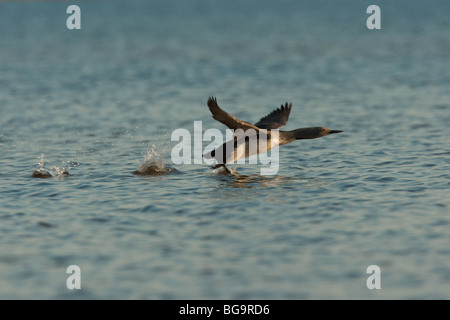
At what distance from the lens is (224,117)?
39.0 ft

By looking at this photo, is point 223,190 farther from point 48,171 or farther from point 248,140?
point 48,171

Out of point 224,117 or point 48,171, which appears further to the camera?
point 48,171

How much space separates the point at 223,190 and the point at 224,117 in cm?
121

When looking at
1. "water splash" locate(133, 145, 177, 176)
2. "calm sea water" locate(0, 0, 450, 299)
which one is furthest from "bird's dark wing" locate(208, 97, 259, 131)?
"water splash" locate(133, 145, 177, 176)

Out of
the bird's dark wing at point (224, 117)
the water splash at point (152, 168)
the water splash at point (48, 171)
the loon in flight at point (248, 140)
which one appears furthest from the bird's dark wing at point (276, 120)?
the water splash at point (48, 171)

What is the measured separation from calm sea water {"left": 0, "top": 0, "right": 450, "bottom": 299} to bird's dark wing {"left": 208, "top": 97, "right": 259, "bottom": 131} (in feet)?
3.34

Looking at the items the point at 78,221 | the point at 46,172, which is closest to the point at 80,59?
the point at 46,172

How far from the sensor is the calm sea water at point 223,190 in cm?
820

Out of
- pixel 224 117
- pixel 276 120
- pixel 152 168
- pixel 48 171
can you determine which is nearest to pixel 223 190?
pixel 224 117

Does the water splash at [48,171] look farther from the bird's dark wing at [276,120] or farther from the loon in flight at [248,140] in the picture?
the bird's dark wing at [276,120]

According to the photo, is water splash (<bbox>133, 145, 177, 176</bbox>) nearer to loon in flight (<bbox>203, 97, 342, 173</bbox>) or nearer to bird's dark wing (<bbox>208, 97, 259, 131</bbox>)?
loon in flight (<bbox>203, 97, 342, 173</bbox>)

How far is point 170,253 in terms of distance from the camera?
29.3 ft

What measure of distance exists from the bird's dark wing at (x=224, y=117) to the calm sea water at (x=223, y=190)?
1019mm

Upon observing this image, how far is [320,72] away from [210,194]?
17325 millimetres
